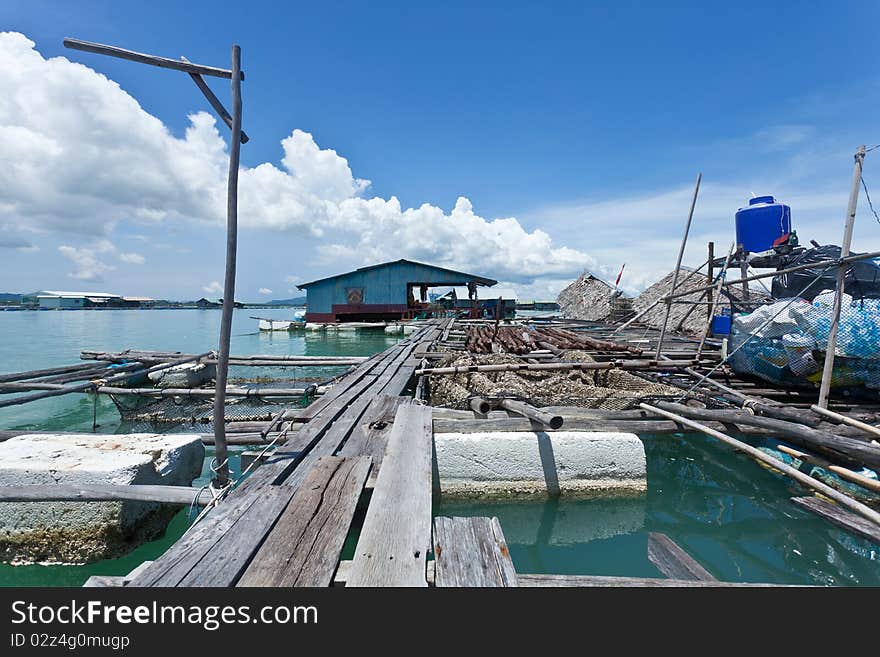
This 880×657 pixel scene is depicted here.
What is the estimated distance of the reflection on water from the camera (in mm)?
→ 3320

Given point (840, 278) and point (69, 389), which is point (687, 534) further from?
point (69, 389)

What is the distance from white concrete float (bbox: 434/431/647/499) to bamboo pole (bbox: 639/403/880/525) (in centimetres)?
79

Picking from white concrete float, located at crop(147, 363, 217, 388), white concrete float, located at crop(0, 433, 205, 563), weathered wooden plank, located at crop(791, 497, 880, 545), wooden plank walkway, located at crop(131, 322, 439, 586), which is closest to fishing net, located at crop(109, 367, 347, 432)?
white concrete float, located at crop(147, 363, 217, 388)

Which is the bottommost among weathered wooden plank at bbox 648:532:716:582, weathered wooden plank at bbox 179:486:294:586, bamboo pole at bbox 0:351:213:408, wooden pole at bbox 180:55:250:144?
weathered wooden plank at bbox 648:532:716:582

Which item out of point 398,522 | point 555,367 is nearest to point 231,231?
point 398,522

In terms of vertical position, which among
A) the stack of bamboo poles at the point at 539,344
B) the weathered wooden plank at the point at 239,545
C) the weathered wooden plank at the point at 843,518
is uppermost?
the stack of bamboo poles at the point at 539,344

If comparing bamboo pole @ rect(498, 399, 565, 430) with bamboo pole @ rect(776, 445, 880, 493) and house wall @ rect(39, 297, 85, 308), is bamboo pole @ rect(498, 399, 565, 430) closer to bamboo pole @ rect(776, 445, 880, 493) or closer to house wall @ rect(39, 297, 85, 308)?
bamboo pole @ rect(776, 445, 880, 493)

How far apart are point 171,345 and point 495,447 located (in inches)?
971

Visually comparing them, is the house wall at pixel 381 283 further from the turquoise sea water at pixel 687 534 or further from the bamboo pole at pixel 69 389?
the turquoise sea water at pixel 687 534

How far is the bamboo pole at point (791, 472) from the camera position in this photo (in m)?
2.53

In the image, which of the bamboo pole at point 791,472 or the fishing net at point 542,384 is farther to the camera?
the fishing net at point 542,384

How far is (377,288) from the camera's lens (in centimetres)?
3055

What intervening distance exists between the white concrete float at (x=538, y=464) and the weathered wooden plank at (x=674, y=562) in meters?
1.35

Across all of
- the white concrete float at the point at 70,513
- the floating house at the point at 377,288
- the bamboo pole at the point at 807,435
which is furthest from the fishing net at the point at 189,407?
the floating house at the point at 377,288
